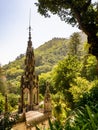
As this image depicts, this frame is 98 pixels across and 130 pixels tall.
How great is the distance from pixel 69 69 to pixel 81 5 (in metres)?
38.8

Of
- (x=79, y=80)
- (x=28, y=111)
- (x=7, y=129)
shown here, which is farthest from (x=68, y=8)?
(x=79, y=80)

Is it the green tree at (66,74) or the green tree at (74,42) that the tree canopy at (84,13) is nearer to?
the green tree at (66,74)

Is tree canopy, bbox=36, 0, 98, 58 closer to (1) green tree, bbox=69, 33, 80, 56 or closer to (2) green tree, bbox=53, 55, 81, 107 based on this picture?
(2) green tree, bbox=53, 55, 81, 107

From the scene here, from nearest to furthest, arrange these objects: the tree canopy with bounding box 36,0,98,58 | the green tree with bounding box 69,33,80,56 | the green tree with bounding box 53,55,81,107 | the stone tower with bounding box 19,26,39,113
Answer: the tree canopy with bounding box 36,0,98,58
the stone tower with bounding box 19,26,39,113
the green tree with bounding box 53,55,81,107
the green tree with bounding box 69,33,80,56

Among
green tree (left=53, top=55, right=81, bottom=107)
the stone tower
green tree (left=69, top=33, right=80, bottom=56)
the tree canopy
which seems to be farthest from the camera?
green tree (left=69, top=33, right=80, bottom=56)

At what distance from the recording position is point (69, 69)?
179ft

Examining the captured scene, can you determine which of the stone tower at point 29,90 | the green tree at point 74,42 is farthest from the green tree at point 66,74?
the green tree at point 74,42

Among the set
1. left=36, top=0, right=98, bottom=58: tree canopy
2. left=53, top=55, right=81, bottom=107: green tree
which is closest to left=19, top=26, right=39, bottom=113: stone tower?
left=53, top=55, right=81, bottom=107: green tree

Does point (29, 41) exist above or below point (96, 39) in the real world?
above

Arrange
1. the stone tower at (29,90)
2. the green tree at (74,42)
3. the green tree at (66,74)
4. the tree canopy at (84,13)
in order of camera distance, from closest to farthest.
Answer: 1. the tree canopy at (84,13)
2. the stone tower at (29,90)
3. the green tree at (66,74)
4. the green tree at (74,42)

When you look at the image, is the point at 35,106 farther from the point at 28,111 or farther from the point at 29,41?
the point at 29,41

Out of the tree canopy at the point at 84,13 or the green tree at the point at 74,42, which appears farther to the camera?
the green tree at the point at 74,42

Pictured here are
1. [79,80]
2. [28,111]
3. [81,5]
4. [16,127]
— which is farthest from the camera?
[79,80]

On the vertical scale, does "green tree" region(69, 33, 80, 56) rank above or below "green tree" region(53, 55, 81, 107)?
above
